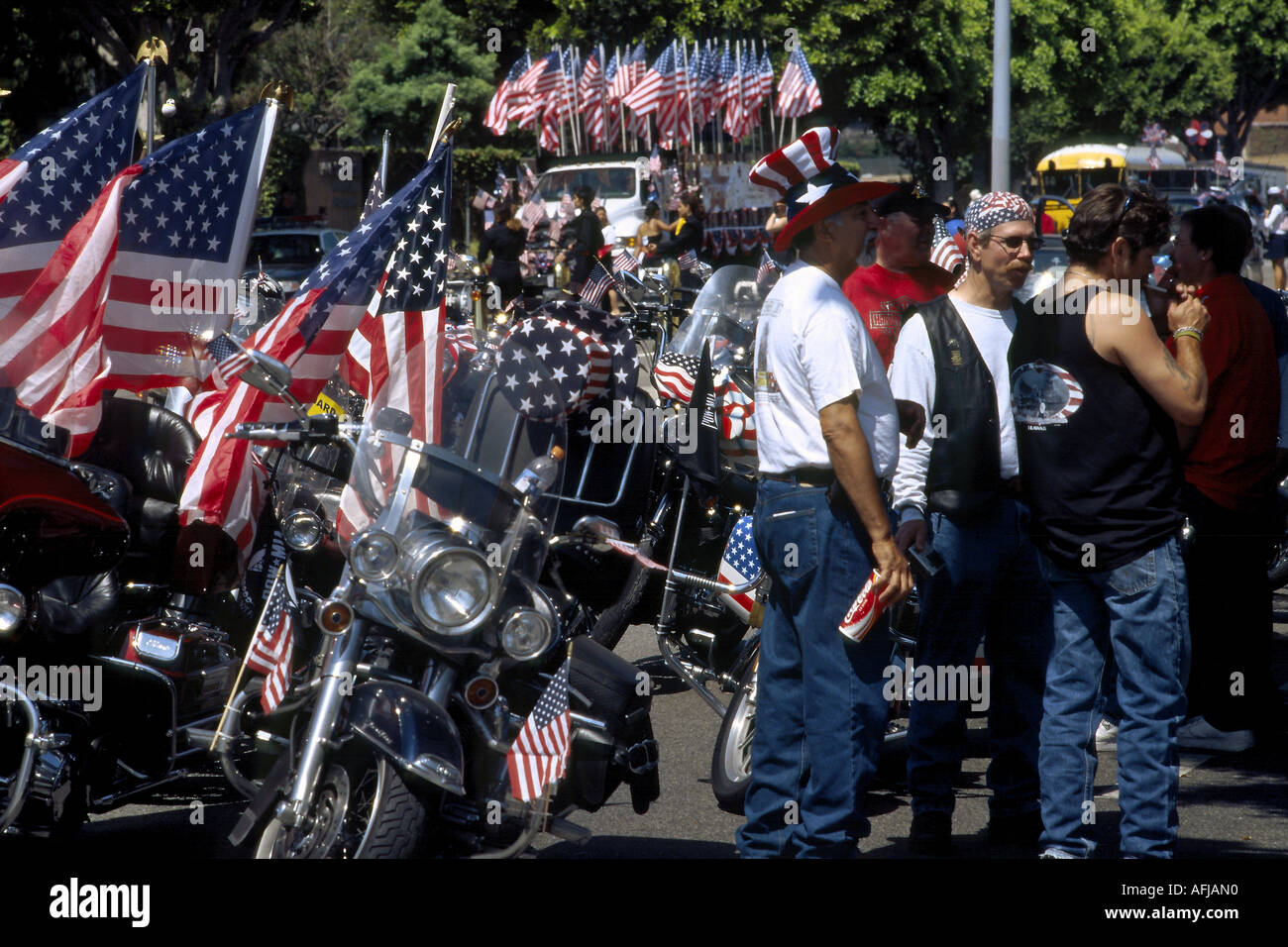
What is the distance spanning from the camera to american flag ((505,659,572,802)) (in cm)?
404

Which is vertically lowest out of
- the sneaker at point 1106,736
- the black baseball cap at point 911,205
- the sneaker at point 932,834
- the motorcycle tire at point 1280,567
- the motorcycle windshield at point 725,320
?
the sneaker at point 1106,736

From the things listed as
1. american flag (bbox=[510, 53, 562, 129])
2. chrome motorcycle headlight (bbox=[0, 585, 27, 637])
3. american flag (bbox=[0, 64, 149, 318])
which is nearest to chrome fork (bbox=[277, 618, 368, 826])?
chrome motorcycle headlight (bbox=[0, 585, 27, 637])

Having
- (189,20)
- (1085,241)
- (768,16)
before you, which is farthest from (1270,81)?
(1085,241)

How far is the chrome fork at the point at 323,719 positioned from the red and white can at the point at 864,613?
1.31 metres

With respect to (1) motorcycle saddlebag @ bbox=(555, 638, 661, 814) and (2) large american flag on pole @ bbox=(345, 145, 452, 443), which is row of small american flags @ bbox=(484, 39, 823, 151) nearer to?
(2) large american flag on pole @ bbox=(345, 145, 452, 443)

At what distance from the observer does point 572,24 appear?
126 ft

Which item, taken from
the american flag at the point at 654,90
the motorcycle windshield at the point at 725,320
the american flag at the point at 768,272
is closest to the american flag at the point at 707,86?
the american flag at the point at 654,90

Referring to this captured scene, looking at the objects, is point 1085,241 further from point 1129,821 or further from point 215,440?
point 215,440

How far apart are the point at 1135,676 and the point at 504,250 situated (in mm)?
15739

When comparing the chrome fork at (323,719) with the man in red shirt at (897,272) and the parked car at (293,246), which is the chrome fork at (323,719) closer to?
the man in red shirt at (897,272)

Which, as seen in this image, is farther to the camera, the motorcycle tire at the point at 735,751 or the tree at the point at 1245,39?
the tree at the point at 1245,39

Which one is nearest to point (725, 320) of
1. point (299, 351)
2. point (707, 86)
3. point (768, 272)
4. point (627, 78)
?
point (768, 272)

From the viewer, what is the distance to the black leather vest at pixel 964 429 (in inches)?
189

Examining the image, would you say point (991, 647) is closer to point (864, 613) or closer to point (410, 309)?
point (864, 613)
